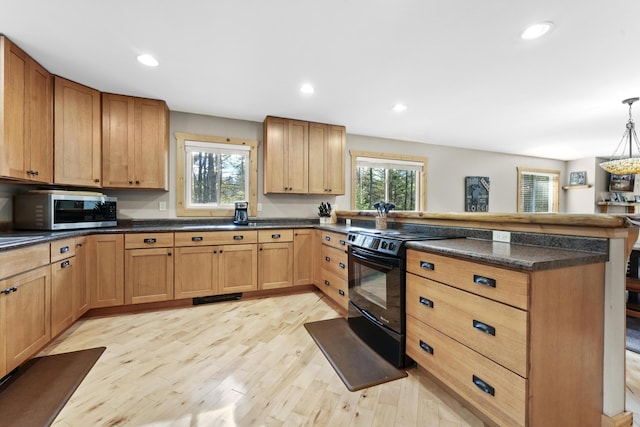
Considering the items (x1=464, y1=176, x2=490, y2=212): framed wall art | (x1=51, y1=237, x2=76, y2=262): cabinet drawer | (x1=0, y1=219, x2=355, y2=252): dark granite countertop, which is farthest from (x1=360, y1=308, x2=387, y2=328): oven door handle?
(x1=464, y1=176, x2=490, y2=212): framed wall art

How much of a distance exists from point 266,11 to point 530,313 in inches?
88.1

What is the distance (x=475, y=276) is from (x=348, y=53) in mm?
1975

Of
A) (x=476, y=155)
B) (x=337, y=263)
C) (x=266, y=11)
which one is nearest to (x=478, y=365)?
(x=337, y=263)

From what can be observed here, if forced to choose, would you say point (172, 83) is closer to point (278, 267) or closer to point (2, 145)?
point (2, 145)

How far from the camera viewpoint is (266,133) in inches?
150

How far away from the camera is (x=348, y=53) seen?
2.33 m

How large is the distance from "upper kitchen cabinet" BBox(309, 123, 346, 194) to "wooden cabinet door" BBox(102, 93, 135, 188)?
2193 mm

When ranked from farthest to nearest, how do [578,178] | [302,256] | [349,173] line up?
[578,178] → [349,173] → [302,256]

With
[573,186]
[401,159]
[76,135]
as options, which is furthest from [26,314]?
[573,186]

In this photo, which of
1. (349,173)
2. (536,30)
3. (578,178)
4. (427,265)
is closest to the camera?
(427,265)

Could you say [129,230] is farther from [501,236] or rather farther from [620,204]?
[620,204]

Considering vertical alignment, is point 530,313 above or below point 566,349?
above

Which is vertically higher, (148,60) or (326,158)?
(148,60)

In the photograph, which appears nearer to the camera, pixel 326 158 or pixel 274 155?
pixel 274 155
